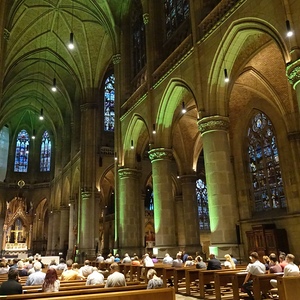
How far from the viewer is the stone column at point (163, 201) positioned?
53.0 feet

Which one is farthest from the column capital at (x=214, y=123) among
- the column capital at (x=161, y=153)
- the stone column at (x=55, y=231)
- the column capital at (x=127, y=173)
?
the stone column at (x=55, y=231)

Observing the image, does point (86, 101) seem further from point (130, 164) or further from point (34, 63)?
point (130, 164)

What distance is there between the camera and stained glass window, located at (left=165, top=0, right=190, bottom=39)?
56.2 ft

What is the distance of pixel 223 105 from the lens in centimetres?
1292

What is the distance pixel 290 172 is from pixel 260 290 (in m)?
10.6

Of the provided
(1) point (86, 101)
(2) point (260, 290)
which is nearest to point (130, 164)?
(1) point (86, 101)

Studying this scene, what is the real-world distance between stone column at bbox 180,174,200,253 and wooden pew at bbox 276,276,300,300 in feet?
52.4

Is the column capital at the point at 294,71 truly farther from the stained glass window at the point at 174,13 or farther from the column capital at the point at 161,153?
the stained glass window at the point at 174,13

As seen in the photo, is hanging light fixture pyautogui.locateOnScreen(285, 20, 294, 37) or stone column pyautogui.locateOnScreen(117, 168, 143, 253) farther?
stone column pyautogui.locateOnScreen(117, 168, 143, 253)

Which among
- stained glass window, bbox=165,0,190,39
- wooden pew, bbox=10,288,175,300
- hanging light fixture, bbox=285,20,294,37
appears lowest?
wooden pew, bbox=10,288,175,300

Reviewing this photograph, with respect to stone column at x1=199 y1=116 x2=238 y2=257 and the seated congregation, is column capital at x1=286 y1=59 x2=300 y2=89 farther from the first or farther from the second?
the seated congregation

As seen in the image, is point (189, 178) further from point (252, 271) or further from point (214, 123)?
point (252, 271)

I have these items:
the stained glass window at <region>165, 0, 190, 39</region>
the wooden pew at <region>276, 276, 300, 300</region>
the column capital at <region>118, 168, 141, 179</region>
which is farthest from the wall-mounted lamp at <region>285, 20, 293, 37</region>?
the column capital at <region>118, 168, 141, 179</region>

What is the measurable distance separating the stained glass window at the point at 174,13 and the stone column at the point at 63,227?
2467 centimetres
